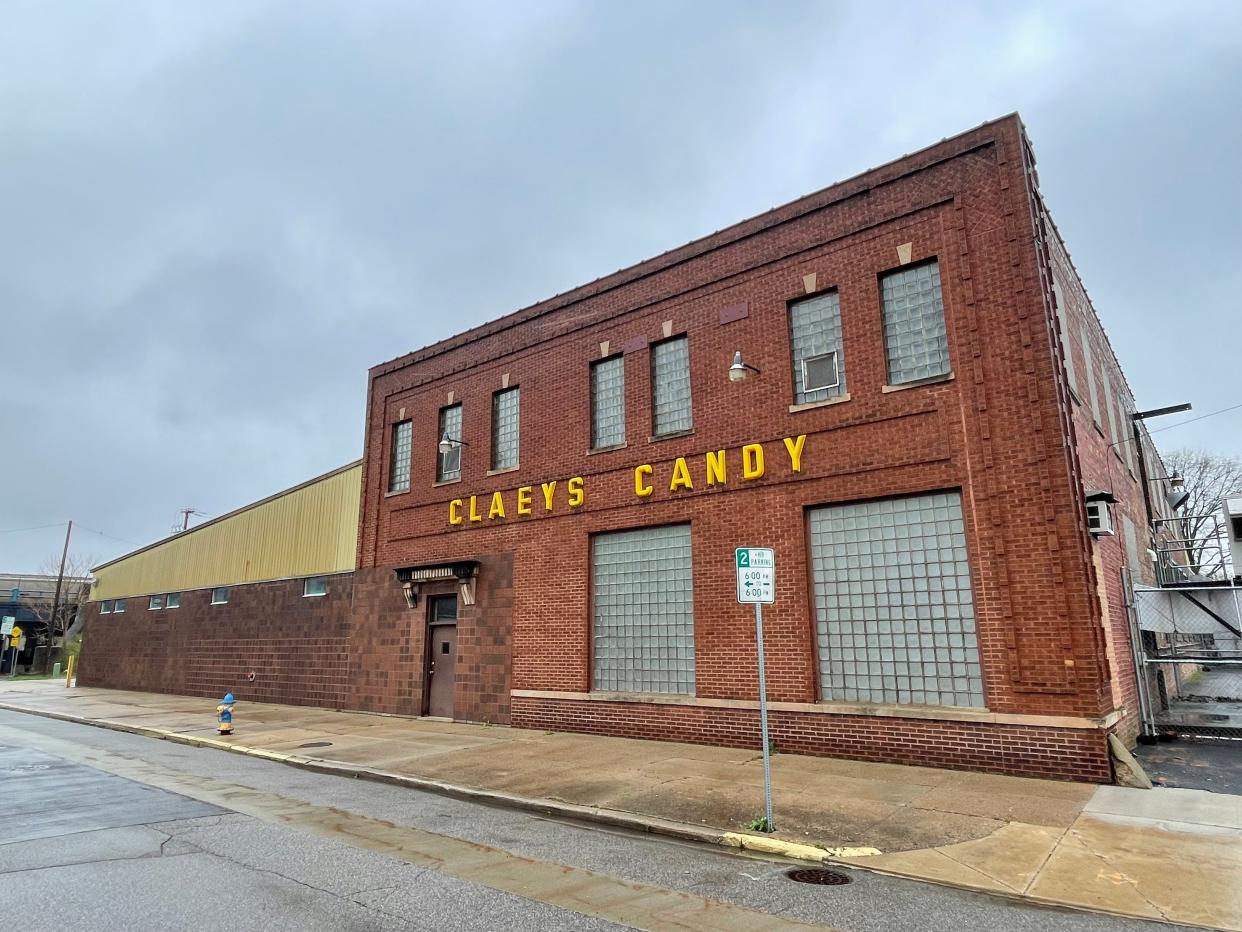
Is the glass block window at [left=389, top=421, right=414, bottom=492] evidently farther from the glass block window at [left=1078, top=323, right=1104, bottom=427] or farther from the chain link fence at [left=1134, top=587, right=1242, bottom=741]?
the chain link fence at [left=1134, top=587, right=1242, bottom=741]

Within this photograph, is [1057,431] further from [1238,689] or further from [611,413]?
[1238,689]

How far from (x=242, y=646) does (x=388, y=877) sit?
21816mm

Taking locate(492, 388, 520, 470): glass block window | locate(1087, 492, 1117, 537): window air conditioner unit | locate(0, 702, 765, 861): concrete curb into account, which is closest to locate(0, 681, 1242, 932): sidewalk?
locate(0, 702, 765, 861): concrete curb

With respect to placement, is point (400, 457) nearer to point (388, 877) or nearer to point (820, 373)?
point (820, 373)

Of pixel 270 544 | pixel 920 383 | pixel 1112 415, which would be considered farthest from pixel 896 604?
pixel 270 544

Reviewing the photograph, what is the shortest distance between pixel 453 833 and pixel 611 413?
995 centimetres

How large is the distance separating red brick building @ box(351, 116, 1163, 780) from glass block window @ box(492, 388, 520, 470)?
64mm

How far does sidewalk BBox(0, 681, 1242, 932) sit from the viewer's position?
6.04 m

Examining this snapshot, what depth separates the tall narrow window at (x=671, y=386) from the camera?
14992mm

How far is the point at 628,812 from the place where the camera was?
27.8ft

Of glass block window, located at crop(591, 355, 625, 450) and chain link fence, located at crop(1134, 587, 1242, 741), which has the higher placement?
glass block window, located at crop(591, 355, 625, 450)

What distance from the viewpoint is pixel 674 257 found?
15.5m

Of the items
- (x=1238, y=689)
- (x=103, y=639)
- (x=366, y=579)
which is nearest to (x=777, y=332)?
(x=366, y=579)

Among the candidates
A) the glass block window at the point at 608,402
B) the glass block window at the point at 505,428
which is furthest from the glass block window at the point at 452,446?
the glass block window at the point at 608,402
